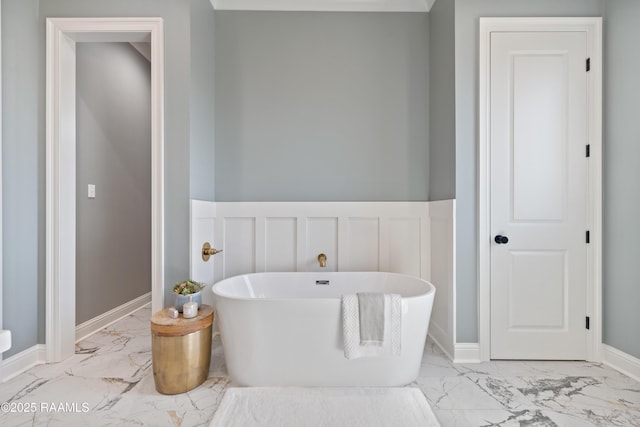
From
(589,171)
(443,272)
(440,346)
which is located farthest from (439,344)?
(589,171)

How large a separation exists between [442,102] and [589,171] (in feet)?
3.56

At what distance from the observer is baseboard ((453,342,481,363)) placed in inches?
87.0

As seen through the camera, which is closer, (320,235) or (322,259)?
(322,259)

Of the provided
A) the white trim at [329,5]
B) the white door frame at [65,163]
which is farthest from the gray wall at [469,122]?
the white door frame at [65,163]

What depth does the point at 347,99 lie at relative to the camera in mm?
2729

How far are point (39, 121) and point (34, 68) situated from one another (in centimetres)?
34

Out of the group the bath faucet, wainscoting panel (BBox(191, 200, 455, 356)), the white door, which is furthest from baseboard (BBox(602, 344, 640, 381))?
the bath faucet

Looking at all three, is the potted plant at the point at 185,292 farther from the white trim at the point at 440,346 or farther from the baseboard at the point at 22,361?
the white trim at the point at 440,346

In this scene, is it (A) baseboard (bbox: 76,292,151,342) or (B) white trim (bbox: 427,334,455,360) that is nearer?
(B) white trim (bbox: 427,334,455,360)

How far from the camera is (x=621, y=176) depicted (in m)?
2.11

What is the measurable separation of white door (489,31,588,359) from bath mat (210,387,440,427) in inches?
36.4

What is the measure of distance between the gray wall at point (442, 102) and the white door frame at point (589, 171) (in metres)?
0.18

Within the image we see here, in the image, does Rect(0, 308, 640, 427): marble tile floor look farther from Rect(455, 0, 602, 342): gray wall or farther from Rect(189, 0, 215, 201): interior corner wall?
Rect(189, 0, 215, 201): interior corner wall

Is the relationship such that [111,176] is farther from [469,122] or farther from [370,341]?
[469,122]
